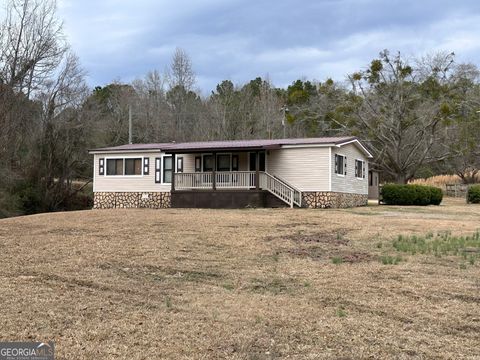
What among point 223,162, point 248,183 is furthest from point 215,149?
point 248,183

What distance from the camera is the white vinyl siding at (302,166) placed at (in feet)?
79.8

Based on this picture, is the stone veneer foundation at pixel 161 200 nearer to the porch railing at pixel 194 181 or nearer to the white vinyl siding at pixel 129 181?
the white vinyl siding at pixel 129 181

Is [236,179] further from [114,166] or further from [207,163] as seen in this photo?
[114,166]

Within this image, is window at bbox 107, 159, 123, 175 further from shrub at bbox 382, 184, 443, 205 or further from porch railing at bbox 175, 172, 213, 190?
shrub at bbox 382, 184, 443, 205

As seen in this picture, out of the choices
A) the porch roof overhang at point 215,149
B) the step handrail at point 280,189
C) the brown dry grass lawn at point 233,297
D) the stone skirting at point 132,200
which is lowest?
the brown dry grass lawn at point 233,297

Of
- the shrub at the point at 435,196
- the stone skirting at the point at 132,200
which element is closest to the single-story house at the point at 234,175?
the stone skirting at the point at 132,200

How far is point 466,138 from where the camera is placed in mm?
37656

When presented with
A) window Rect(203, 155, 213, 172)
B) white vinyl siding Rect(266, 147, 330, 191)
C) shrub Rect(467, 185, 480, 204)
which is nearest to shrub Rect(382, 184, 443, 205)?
shrub Rect(467, 185, 480, 204)

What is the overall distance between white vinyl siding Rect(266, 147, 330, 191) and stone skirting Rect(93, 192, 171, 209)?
560 centimetres

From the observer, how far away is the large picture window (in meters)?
28.2

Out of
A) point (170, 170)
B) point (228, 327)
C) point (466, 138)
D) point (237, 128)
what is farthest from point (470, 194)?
point (228, 327)

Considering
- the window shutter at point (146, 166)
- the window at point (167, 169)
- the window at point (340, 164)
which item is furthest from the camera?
the window shutter at point (146, 166)

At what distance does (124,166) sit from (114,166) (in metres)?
0.65

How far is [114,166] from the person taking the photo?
2889 cm
